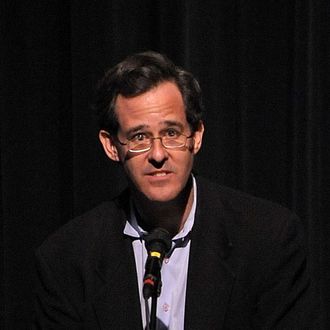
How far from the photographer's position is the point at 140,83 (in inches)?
67.6

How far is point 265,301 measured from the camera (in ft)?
5.44

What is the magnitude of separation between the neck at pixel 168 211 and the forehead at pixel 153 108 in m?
0.20

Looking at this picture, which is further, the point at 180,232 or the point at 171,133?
the point at 180,232

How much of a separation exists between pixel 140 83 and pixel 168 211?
1.08 feet

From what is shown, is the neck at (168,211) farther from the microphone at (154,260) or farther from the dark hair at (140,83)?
the microphone at (154,260)

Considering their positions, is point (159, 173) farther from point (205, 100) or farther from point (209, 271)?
point (205, 100)

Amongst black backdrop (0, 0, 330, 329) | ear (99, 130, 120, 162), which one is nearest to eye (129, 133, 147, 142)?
ear (99, 130, 120, 162)

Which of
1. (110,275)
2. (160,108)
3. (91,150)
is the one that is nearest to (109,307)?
(110,275)

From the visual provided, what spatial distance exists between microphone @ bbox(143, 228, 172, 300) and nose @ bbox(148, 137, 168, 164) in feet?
0.95

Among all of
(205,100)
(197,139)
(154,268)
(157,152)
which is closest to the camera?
(154,268)

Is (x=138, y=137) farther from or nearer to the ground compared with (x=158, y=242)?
farther from the ground

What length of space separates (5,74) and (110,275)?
39.2 inches

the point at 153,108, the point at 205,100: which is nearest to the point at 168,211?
the point at 153,108

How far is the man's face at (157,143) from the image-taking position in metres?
1.65
